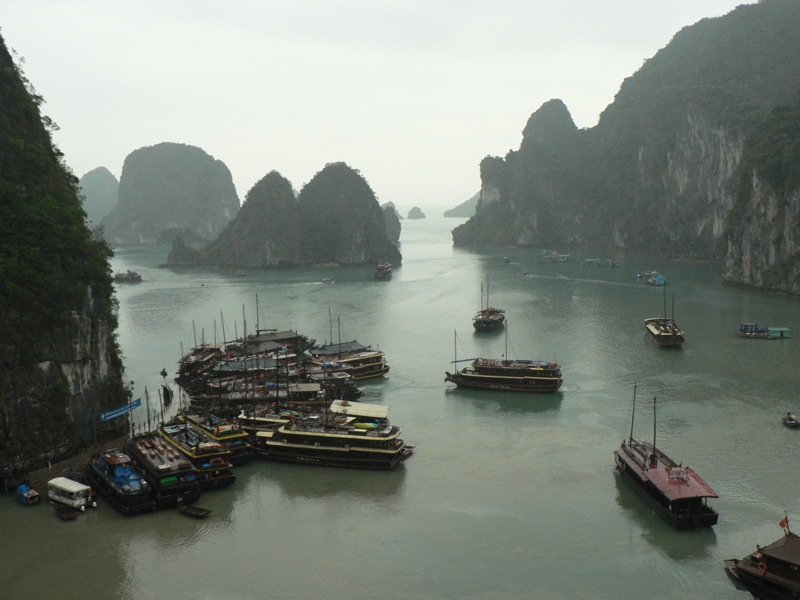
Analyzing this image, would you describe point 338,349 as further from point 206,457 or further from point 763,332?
point 763,332

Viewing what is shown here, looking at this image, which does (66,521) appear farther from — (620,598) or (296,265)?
(296,265)

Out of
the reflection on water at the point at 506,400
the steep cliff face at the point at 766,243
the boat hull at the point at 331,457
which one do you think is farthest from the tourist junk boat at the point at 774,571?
the steep cliff face at the point at 766,243

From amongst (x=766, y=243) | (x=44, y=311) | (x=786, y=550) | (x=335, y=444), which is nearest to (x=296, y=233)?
(x=766, y=243)

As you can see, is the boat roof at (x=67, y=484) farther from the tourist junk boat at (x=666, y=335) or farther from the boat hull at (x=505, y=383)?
the tourist junk boat at (x=666, y=335)

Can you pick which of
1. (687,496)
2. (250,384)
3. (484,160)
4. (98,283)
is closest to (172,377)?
(250,384)

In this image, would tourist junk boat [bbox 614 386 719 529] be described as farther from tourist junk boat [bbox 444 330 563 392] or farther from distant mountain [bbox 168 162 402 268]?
distant mountain [bbox 168 162 402 268]

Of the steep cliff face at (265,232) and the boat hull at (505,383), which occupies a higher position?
the steep cliff face at (265,232)
